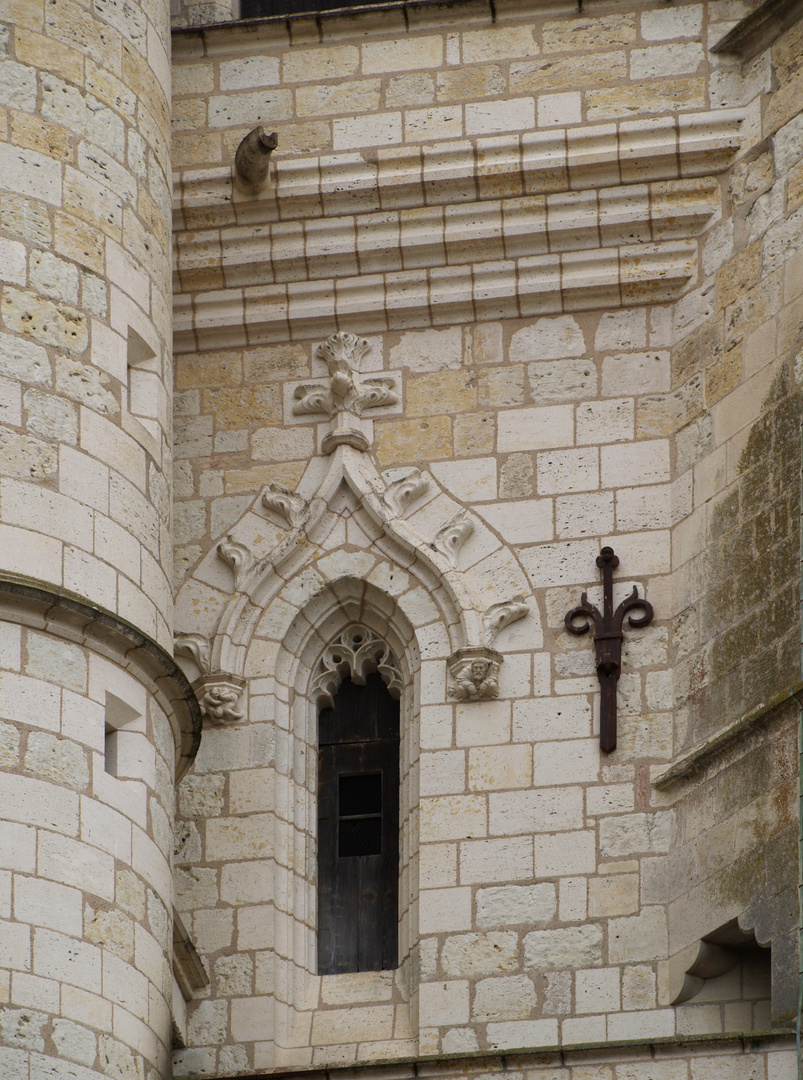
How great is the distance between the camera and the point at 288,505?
14219 mm

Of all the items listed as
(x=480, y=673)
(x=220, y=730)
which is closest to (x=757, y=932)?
(x=480, y=673)

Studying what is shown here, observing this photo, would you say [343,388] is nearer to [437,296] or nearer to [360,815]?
[437,296]

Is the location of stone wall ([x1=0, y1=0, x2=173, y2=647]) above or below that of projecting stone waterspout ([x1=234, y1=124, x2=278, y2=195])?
below

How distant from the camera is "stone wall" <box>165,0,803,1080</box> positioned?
42.8 ft

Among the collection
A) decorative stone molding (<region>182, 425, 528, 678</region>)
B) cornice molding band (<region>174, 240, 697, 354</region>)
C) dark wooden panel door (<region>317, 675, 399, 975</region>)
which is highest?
cornice molding band (<region>174, 240, 697, 354</region>)

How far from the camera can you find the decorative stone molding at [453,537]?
551 inches

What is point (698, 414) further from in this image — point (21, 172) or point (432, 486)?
point (21, 172)

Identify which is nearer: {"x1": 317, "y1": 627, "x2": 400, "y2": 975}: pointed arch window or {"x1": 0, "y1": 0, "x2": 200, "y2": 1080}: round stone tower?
{"x1": 0, "y1": 0, "x2": 200, "y2": 1080}: round stone tower

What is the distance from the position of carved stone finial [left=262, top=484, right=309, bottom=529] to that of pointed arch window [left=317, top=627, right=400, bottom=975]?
21.9 inches

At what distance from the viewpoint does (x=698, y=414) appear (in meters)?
14.0

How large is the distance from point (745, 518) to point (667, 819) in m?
1.31

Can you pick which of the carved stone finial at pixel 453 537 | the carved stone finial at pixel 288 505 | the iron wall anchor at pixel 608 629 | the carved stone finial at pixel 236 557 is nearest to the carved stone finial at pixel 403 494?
the carved stone finial at pixel 453 537

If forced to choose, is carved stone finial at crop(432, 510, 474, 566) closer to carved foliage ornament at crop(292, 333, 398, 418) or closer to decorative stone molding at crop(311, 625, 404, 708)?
decorative stone molding at crop(311, 625, 404, 708)

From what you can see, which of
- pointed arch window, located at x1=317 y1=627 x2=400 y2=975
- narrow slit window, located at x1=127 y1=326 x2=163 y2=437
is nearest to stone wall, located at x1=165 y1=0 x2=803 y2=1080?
pointed arch window, located at x1=317 y1=627 x2=400 y2=975
